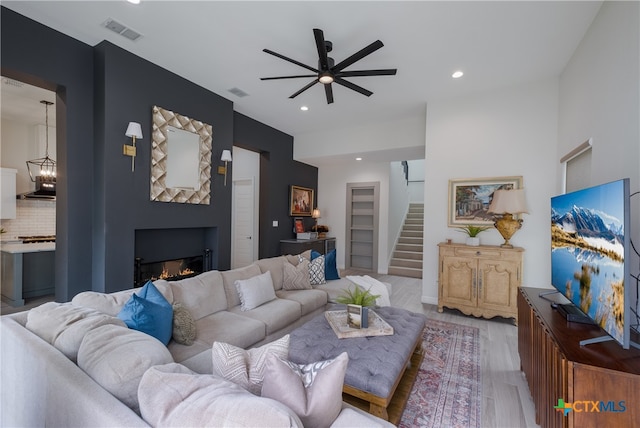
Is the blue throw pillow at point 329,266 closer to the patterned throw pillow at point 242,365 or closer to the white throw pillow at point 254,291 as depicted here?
the white throw pillow at point 254,291

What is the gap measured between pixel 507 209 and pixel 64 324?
13.6 feet

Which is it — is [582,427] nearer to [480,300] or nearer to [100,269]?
[480,300]

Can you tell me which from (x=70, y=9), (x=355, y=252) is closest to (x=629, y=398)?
(x=70, y=9)

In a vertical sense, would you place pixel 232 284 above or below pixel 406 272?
above

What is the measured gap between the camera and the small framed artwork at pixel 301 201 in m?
6.20

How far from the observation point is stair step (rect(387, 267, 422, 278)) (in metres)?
6.25

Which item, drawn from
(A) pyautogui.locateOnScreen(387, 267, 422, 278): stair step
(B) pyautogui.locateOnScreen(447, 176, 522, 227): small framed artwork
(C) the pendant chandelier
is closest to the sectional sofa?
(B) pyautogui.locateOnScreen(447, 176, 522, 227): small framed artwork

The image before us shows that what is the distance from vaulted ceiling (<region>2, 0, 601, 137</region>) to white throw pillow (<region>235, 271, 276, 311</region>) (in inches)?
97.4

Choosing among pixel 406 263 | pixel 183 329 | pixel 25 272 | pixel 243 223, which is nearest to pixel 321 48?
pixel 183 329

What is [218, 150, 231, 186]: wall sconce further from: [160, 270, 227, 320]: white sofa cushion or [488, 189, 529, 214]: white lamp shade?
[488, 189, 529, 214]: white lamp shade

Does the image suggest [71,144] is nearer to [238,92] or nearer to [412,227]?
[238,92]

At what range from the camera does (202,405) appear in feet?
2.58

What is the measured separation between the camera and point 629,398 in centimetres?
108

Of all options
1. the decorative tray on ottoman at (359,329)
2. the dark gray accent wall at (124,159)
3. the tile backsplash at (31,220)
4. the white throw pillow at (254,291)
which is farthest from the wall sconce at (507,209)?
the tile backsplash at (31,220)
